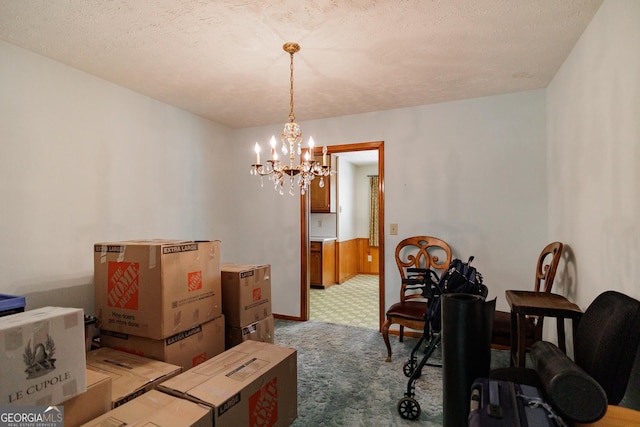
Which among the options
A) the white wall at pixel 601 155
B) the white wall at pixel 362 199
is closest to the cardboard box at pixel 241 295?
the white wall at pixel 601 155

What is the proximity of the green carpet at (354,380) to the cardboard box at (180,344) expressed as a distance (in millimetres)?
703

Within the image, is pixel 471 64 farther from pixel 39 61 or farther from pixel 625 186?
pixel 39 61

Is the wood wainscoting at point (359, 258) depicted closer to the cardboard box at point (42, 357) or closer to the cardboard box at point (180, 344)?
the cardboard box at point (180, 344)

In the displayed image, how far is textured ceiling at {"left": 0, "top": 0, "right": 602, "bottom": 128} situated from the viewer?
1.80m

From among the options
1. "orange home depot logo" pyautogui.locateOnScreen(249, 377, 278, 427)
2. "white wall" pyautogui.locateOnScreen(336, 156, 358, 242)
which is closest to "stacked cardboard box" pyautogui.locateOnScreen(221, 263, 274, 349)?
"orange home depot logo" pyautogui.locateOnScreen(249, 377, 278, 427)

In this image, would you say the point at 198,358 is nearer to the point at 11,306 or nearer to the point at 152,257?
the point at 152,257

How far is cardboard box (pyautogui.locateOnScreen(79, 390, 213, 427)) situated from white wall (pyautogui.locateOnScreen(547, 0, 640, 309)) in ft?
6.26

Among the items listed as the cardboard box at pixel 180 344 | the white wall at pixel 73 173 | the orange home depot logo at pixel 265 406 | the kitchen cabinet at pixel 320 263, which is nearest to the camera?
the orange home depot logo at pixel 265 406

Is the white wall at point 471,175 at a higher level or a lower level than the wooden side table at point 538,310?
higher

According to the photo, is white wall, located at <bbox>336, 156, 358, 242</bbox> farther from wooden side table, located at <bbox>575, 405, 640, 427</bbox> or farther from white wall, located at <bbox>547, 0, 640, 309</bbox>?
wooden side table, located at <bbox>575, 405, 640, 427</bbox>

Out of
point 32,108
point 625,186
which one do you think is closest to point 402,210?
point 625,186

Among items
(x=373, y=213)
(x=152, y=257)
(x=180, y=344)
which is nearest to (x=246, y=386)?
(x=180, y=344)

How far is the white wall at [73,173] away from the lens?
2.16m

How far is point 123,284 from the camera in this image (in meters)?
1.83
